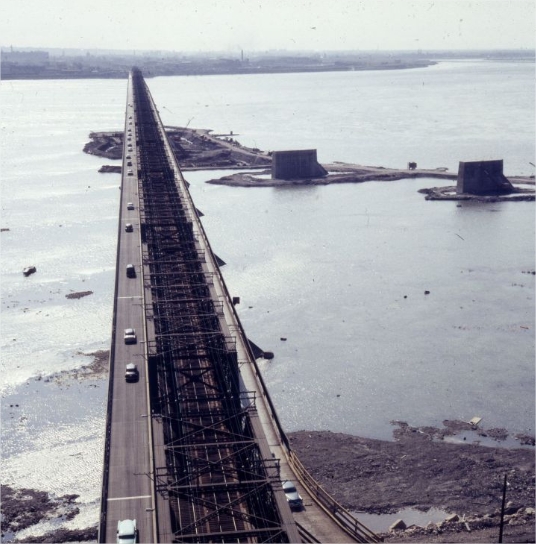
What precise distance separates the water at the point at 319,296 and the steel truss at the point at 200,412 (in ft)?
11.1

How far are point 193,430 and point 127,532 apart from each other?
4.91m

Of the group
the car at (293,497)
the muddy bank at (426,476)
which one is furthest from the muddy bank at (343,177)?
the car at (293,497)

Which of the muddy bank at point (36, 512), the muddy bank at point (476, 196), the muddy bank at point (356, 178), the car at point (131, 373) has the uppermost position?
the car at point (131, 373)

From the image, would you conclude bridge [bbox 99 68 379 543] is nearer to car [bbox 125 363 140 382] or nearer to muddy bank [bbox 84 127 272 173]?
car [bbox 125 363 140 382]

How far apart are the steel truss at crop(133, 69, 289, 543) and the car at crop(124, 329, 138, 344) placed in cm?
58

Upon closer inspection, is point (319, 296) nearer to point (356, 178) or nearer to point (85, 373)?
point (85, 373)

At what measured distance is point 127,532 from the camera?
1312cm

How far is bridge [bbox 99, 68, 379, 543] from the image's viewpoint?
14.3m

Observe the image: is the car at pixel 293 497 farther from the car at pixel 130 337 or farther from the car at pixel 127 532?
the car at pixel 130 337

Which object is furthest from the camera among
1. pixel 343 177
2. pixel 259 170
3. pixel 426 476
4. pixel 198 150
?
pixel 198 150

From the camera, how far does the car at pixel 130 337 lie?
22.0m

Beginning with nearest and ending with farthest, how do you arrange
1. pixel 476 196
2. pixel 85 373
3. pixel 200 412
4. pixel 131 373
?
pixel 200 412, pixel 131 373, pixel 85 373, pixel 476 196

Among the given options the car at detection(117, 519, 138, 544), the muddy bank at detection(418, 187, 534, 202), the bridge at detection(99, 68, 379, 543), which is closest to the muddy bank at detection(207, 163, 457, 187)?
the muddy bank at detection(418, 187, 534, 202)

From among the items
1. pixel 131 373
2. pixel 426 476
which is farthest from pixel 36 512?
pixel 426 476
